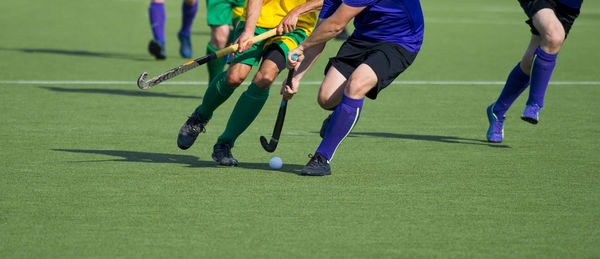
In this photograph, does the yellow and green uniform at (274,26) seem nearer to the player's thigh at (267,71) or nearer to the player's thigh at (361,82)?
the player's thigh at (267,71)

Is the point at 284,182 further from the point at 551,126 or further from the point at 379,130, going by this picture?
the point at 551,126

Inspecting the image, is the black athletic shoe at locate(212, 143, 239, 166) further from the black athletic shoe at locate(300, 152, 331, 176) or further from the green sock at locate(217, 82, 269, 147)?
the black athletic shoe at locate(300, 152, 331, 176)

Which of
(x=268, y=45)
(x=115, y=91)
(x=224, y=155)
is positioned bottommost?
(x=115, y=91)

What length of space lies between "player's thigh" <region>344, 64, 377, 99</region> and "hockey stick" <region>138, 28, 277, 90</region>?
59cm

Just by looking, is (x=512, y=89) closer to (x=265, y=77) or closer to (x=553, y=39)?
(x=553, y=39)

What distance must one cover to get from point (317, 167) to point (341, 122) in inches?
10.7

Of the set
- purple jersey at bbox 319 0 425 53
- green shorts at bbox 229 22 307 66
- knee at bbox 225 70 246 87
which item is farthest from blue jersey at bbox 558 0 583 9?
knee at bbox 225 70 246 87

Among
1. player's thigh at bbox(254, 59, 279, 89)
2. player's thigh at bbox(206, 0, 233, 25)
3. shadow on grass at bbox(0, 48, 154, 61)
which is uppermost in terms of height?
player's thigh at bbox(254, 59, 279, 89)

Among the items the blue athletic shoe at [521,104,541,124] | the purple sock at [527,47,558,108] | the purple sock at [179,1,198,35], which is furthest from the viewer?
the purple sock at [179,1,198,35]

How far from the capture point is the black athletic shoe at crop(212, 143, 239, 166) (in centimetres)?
549

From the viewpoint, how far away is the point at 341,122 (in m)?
5.15

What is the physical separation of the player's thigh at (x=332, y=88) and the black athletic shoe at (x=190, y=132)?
0.76 metres

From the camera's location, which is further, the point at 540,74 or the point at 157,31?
the point at 157,31

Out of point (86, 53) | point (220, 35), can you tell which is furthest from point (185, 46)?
point (220, 35)
